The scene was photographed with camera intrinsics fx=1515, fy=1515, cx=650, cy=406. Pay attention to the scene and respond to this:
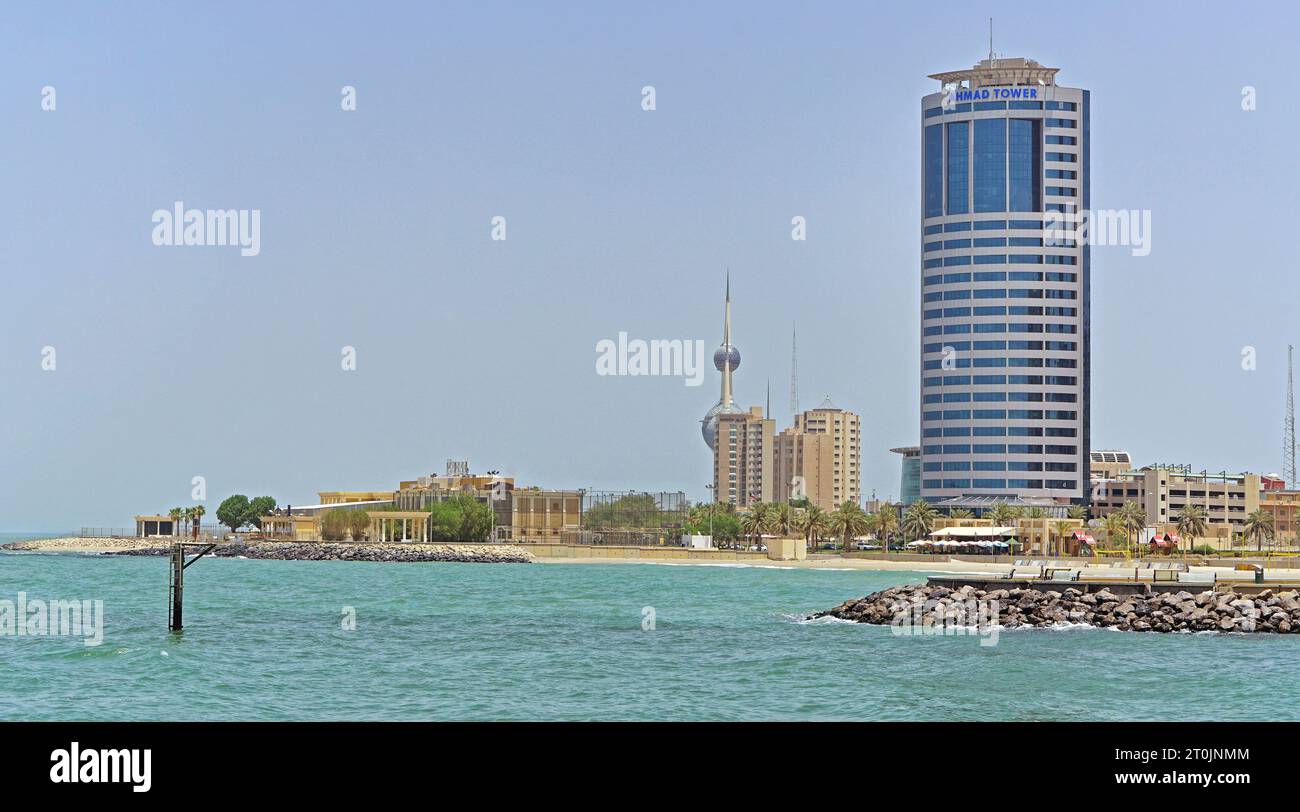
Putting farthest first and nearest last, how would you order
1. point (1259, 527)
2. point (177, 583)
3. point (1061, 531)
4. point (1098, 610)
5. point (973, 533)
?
point (1061, 531), point (973, 533), point (1259, 527), point (1098, 610), point (177, 583)

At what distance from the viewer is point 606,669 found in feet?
168

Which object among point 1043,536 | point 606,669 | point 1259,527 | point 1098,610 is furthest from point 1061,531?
point 606,669

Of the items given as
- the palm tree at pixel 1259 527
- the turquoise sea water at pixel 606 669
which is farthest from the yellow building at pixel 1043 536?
the turquoise sea water at pixel 606 669

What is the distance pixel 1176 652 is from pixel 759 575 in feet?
303

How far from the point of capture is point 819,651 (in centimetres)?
5734

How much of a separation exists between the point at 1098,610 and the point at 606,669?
28.6 metres

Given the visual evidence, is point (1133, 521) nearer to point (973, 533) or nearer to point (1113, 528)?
point (1113, 528)

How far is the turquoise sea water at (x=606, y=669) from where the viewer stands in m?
41.5

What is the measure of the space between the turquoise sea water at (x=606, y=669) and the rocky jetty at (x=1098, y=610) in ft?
7.18
